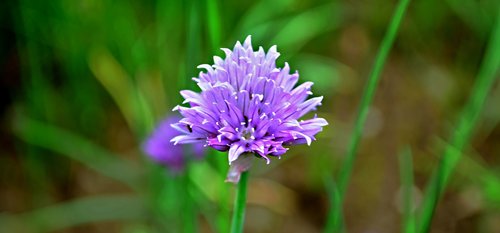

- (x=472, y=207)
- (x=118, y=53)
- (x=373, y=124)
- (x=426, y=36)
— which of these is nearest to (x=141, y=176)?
(x=118, y=53)

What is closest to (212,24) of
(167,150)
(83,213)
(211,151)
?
(167,150)

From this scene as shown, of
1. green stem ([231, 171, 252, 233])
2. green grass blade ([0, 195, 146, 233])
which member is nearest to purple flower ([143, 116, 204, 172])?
green grass blade ([0, 195, 146, 233])

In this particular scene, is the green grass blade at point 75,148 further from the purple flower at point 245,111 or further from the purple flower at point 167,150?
the purple flower at point 245,111

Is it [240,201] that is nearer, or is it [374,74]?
[240,201]

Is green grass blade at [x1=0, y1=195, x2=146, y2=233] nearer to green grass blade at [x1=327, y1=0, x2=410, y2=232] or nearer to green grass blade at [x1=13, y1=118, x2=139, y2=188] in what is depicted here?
green grass blade at [x1=13, y1=118, x2=139, y2=188]

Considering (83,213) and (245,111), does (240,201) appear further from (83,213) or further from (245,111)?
(83,213)

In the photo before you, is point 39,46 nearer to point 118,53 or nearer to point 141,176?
point 118,53

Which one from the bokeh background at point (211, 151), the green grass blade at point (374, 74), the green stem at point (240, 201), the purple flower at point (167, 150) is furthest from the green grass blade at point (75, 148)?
the green stem at point (240, 201)

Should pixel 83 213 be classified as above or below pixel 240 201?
above
